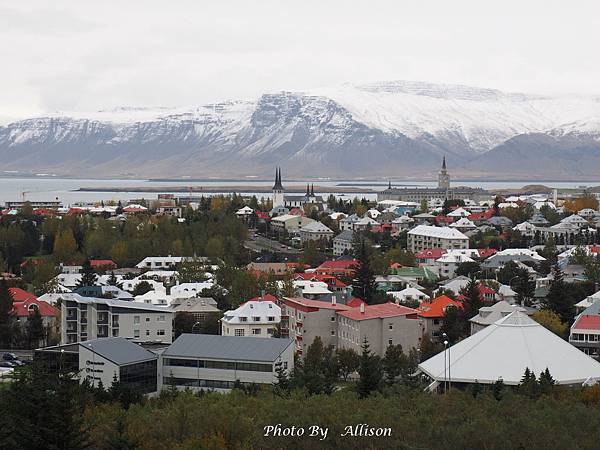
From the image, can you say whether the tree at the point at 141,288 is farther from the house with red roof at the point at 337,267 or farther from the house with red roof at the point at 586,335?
the house with red roof at the point at 586,335

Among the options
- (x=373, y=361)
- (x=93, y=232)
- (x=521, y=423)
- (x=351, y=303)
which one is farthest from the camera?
(x=93, y=232)

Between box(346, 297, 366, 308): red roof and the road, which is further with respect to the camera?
the road

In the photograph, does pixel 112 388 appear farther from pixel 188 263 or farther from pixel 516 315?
pixel 188 263

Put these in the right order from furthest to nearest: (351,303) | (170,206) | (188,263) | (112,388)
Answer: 1. (170,206)
2. (188,263)
3. (351,303)
4. (112,388)

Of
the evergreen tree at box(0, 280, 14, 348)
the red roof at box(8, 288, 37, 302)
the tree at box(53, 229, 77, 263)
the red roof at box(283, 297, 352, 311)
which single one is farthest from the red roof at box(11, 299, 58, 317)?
the tree at box(53, 229, 77, 263)

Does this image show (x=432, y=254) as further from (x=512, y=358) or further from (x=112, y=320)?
(x=512, y=358)

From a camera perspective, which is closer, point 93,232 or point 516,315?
point 516,315

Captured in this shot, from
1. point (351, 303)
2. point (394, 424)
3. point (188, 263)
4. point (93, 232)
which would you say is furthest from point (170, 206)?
point (394, 424)

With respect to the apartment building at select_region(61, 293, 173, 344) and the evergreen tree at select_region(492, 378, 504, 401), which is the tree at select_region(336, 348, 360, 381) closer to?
the evergreen tree at select_region(492, 378, 504, 401)
